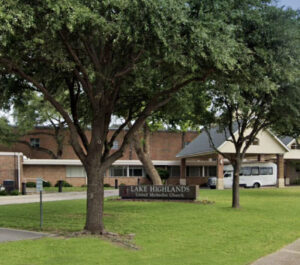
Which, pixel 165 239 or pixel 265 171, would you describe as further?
pixel 265 171

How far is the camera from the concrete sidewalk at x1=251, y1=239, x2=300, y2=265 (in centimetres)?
938

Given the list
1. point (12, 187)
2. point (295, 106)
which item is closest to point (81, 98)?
point (295, 106)

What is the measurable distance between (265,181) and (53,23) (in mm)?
42416

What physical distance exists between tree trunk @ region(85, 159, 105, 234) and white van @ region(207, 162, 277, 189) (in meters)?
36.3

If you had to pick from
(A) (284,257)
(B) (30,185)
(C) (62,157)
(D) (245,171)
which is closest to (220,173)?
(D) (245,171)

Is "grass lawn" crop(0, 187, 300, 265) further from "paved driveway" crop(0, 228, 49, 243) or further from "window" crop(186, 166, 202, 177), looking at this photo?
"window" crop(186, 166, 202, 177)

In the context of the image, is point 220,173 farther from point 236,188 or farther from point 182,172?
point 236,188

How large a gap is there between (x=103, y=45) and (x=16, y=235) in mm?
5978

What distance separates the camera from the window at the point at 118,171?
173 feet

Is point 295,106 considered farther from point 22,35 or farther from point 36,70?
point 22,35

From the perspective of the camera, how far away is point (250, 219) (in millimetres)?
17047

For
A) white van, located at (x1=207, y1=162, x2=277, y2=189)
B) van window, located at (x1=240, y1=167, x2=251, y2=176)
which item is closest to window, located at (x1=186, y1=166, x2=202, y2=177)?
white van, located at (x1=207, y1=162, x2=277, y2=189)

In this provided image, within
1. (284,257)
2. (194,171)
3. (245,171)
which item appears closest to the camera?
(284,257)

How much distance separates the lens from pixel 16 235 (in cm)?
1273
